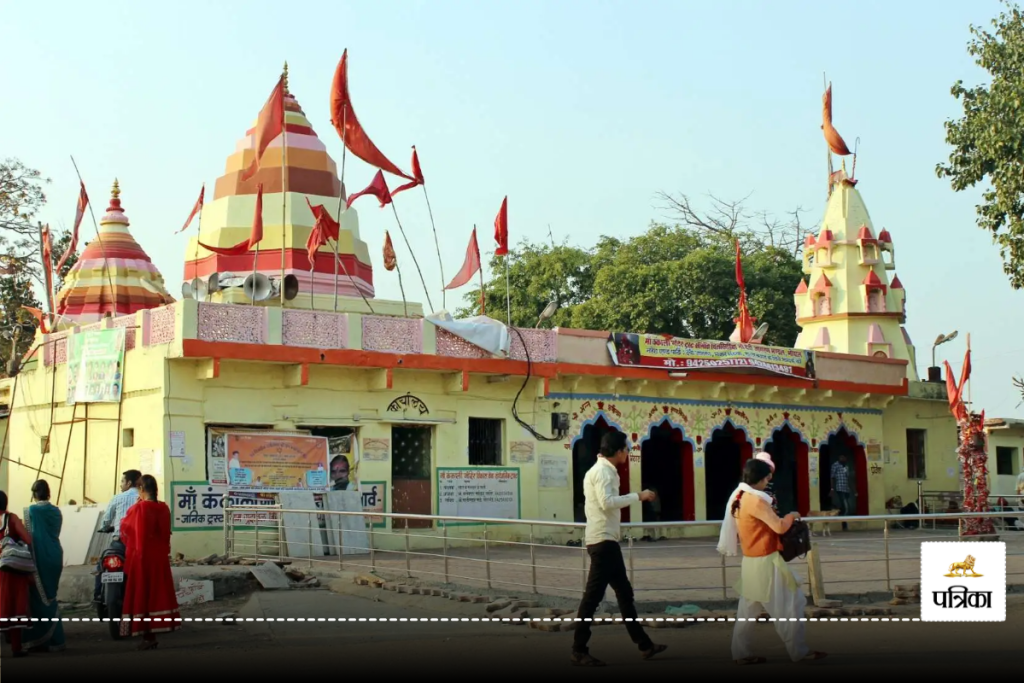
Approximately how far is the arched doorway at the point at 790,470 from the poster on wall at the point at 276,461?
10.2m

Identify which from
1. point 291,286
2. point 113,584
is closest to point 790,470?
point 291,286

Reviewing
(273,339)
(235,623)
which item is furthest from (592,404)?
(235,623)

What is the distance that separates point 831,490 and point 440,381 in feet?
31.9

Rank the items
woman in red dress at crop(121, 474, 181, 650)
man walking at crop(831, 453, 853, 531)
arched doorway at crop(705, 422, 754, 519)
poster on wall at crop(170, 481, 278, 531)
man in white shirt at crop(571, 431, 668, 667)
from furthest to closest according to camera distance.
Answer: arched doorway at crop(705, 422, 754, 519)
man walking at crop(831, 453, 853, 531)
poster on wall at crop(170, 481, 278, 531)
woman in red dress at crop(121, 474, 181, 650)
man in white shirt at crop(571, 431, 668, 667)

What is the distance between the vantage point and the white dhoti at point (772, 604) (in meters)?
7.86

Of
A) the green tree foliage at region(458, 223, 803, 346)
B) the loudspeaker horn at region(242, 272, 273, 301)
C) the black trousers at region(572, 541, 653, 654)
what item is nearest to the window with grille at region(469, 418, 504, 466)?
the loudspeaker horn at region(242, 272, 273, 301)

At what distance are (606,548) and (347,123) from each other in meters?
12.3

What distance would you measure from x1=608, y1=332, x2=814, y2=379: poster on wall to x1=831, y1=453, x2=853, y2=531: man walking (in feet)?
7.38

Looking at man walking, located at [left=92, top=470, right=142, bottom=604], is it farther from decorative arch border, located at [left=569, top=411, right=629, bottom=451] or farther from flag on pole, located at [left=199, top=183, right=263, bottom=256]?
decorative arch border, located at [left=569, top=411, right=629, bottom=451]

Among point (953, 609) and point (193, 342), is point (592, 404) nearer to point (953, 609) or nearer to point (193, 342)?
point (193, 342)

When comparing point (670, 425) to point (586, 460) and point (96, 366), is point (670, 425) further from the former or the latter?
point (96, 366)

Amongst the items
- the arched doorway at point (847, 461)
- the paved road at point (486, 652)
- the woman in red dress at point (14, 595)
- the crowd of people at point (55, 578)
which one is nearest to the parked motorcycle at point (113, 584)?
the paved road at point (486, 652)

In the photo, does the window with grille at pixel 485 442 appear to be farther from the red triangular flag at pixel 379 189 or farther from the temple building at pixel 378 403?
the red triangular flag at pixel 379 189

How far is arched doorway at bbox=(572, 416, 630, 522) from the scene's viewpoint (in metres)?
22.2
